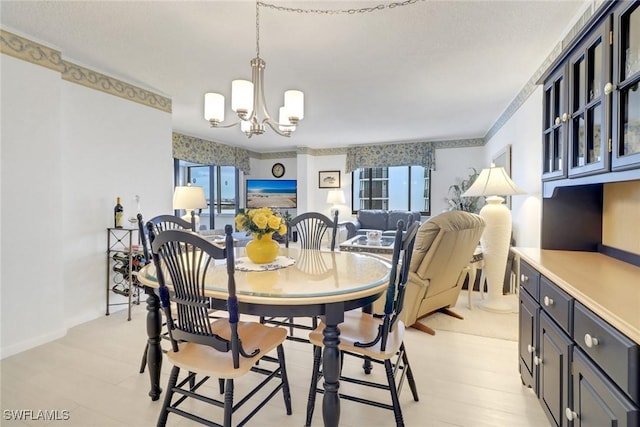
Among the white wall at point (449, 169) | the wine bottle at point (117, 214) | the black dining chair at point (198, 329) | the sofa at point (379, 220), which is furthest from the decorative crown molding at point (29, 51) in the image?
the white wall at point (449, 169)

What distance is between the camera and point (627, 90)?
1.29 metres

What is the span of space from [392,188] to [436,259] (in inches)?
198

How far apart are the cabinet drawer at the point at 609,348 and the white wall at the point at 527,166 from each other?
2.17 metres

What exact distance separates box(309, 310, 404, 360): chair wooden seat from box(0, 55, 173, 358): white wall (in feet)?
8.03

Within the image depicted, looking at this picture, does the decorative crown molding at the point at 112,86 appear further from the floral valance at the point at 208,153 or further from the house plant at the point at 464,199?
the house plant at the point at 464,199

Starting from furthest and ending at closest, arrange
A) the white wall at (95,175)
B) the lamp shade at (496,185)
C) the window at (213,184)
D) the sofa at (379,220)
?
the window at (213,184), the sofa at (379,220), the lamp shade at (496,185), the white wall at (95,175)

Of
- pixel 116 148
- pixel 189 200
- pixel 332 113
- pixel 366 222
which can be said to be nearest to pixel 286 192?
pixel 366 222

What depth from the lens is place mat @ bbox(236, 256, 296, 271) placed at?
192cm

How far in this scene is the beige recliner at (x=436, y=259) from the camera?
2666 millimetres

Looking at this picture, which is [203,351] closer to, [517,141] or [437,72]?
[437,72]

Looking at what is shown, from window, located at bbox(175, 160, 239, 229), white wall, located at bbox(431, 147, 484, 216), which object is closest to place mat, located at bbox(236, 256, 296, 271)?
white wall, located at bbox(431, 147, 484, 216)

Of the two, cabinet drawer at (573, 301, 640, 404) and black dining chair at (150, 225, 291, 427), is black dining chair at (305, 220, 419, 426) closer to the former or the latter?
black dining chair at (150, 225, 291, 427)

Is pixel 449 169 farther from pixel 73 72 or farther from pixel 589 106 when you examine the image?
pixel 73 72

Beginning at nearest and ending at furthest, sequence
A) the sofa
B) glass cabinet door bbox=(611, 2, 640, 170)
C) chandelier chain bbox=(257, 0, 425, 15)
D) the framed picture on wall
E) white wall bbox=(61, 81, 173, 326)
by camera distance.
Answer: glass cabinet door bbox=(611, 2, 640, 170)
chandelier chain bbox=(257, 0, 425, 15)
white wall bbox=(61, 81, 173, 326)
the sofa
the framed picture on wall
